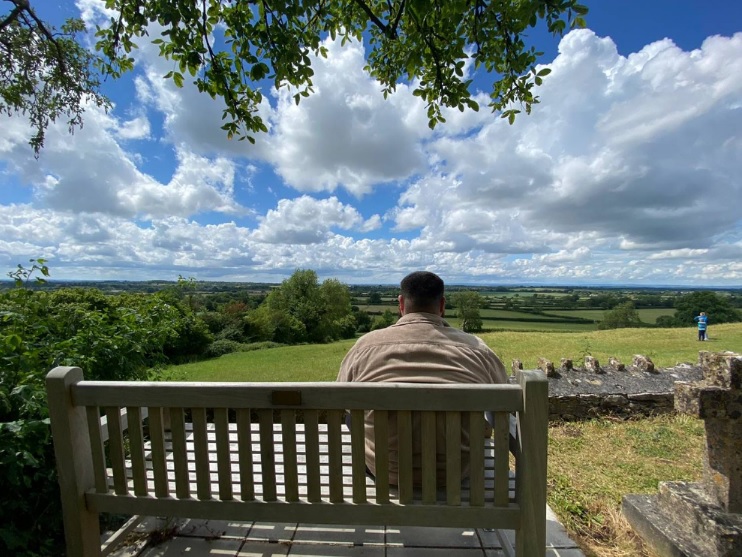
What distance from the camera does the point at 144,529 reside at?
2.42m

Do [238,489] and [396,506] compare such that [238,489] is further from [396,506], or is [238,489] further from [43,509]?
[43,509]

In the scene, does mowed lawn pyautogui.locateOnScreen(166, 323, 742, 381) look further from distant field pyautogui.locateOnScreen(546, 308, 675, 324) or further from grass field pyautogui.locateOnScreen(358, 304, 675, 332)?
distant field pyautogui.locateOnScreen(546, 308, 675, 324)

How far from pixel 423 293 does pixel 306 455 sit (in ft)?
3.49

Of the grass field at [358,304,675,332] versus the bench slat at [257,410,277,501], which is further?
the grass field at [358,304,675,332]

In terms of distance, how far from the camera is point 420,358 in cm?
196

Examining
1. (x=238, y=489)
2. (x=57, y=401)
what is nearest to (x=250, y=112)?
(x=57, y=401)

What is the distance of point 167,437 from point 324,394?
5.90ft

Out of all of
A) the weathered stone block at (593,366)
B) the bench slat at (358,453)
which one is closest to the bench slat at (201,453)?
the bench slat at (358,453)

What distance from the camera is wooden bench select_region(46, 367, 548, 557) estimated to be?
1.67m

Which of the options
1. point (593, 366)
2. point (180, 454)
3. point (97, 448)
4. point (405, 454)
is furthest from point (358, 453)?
point (593, 366)

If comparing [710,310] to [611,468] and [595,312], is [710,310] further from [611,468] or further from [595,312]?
[611,468]

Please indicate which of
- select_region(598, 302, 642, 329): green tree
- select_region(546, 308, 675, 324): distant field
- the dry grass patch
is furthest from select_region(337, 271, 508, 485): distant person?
select_region(546, 308, 675, 324): distant field

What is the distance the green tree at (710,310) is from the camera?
31828 millimetres

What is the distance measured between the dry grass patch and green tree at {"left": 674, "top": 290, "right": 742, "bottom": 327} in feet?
112
